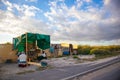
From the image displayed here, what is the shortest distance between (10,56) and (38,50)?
135 inches

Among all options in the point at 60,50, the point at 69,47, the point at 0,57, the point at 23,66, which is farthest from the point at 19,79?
the point at 69,47

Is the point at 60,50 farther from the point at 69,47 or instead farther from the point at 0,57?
the point at 0,57

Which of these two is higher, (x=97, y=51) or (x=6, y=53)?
(x=6, y=53)

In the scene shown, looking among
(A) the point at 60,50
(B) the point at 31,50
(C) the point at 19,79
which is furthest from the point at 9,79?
(A) the point at 60,50

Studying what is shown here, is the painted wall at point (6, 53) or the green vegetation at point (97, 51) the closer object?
the painted wall at point (6, 53)

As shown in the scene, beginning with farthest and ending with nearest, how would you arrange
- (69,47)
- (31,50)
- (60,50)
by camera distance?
(69,47) < (60,50) < (31,50)

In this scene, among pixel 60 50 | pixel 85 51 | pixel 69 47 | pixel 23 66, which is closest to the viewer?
pixel 23 66

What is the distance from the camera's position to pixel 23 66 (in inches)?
606

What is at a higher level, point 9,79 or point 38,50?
point 38,50

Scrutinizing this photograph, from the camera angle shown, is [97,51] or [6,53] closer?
[6,53]

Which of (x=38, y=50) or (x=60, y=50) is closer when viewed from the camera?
(x=38, y=50)

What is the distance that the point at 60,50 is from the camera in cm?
3319

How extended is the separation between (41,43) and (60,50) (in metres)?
13.7

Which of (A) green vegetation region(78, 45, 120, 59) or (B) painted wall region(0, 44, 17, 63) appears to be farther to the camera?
(A) green vegetation region(78, 45, 120, 59)
